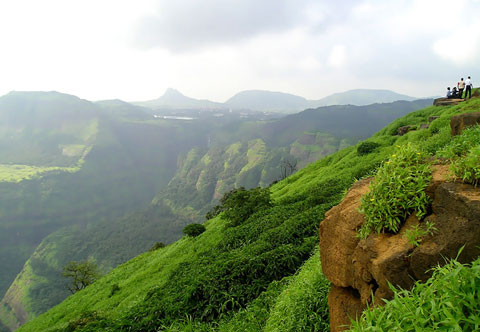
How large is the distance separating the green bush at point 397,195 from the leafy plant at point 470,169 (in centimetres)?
37

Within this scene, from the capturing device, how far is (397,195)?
160 inches

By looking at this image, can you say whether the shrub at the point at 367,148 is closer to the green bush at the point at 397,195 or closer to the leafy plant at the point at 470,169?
the green bush at the point at 397,195

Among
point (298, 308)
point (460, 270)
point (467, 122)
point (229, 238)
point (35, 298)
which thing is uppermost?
point (467, 122)

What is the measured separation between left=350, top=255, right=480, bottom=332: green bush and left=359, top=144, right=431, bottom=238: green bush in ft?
3.77

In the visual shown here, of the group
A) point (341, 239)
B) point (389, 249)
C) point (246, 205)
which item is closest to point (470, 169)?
point (389, 249)

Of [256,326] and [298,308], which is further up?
[298,308]

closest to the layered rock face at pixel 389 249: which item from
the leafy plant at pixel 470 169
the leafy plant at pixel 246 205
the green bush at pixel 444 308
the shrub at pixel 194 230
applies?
the leafy plant at pixel 470 169

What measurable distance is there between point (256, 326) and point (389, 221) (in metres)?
5.21

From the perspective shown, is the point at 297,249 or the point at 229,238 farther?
the point at 229,238

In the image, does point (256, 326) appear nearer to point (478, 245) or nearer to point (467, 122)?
point (478, 245)

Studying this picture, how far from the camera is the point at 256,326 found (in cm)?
741

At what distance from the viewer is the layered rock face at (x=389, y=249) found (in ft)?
11.3

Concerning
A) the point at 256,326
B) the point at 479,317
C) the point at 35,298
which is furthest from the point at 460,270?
the point at 35,298

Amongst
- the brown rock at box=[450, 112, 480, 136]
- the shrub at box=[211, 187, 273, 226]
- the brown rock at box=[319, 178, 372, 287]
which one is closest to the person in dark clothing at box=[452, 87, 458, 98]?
the shrub at box=[211, 187, 273, 226]
